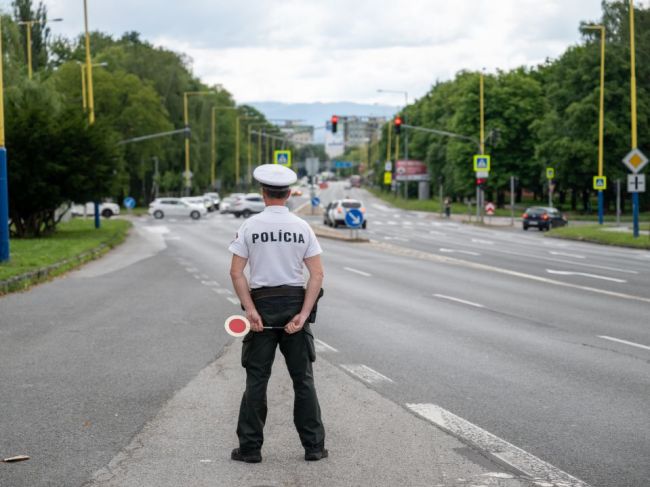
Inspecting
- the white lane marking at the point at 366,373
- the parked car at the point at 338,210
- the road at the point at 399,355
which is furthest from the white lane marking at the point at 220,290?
the parked car at the point at 338,210

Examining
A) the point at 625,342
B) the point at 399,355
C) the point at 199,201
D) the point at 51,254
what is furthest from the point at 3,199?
the point at 199,201

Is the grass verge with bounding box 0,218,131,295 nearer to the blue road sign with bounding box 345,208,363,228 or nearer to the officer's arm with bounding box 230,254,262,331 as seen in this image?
the blue road sign with bounding box 345,208,363,228

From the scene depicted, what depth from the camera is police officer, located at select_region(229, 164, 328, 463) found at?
6.20 metres

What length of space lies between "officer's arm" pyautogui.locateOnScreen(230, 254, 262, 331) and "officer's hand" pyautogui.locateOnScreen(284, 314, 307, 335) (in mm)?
168

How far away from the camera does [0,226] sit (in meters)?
22.8

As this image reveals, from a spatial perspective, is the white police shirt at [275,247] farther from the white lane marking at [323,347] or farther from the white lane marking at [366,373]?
the white lane marking at [323,347]

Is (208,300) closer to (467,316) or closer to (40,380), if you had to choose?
(467,316)

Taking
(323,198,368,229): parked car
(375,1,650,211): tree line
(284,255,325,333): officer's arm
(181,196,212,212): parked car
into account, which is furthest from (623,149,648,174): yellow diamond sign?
(181,196,212,212): parked car

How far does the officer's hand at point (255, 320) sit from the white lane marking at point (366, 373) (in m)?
3.09

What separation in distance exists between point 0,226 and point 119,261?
5.66m

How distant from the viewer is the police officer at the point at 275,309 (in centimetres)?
620

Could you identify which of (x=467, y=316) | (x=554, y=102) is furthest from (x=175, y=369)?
(x=554, y=102)

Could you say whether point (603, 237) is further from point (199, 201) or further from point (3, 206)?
point (199, 201)

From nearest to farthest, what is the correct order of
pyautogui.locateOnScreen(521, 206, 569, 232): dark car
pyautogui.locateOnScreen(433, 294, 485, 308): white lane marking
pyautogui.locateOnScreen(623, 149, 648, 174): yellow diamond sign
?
pyautogui.locateOnScreen(433, 294, 485, 308): white lane marking, pyautogui.locateOnScreen(623, 149, 648, 174): yellow diamond sign, pyautogui.locateOnScreen(521, 206, 569, 232): dark car
